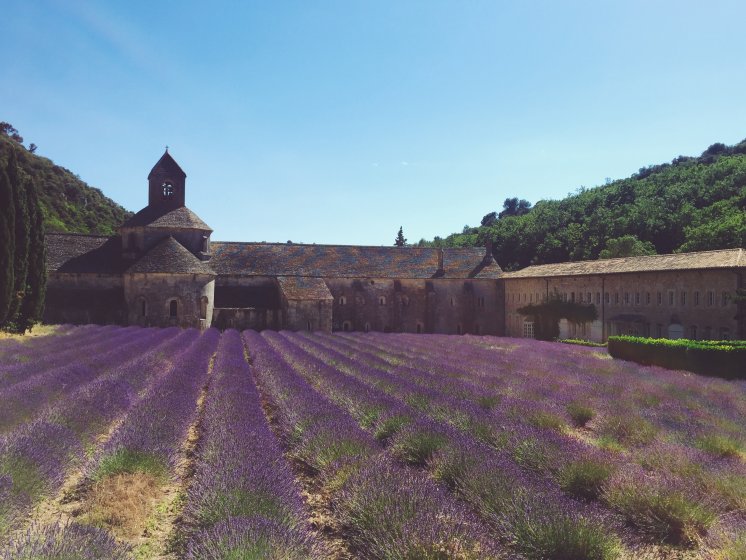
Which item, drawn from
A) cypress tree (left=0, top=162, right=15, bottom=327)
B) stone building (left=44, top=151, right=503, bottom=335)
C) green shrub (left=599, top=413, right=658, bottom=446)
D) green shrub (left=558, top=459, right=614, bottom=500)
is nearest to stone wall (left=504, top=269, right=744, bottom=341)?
stone building (left=44, top=151, right=503, bottom=335)

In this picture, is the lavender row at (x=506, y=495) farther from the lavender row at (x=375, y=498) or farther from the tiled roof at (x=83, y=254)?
the tiled roof at (x=83, y=254)

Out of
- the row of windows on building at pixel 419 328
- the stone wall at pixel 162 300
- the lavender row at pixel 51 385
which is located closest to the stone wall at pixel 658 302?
the row of windows on building at pixel 419 328

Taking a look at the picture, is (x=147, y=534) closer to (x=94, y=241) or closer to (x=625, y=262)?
(x=625, y=262)

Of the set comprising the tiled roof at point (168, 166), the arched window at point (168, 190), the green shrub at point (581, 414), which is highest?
the tiled roof at point (168, 166)

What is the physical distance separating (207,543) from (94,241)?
34862 millimetres

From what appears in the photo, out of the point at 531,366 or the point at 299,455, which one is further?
the point at 531,366

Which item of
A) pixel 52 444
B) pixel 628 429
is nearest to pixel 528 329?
pixel 628 429

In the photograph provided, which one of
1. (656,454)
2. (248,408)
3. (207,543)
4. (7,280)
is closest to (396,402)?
(248,408)

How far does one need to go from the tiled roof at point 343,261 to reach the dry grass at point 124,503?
3022 centimetres

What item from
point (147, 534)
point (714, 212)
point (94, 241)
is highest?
point (714, 212)

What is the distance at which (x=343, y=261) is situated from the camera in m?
38.4

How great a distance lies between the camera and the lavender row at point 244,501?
3484 millimetres

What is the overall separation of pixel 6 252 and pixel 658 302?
2700 centimetres

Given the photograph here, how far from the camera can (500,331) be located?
3853cm
